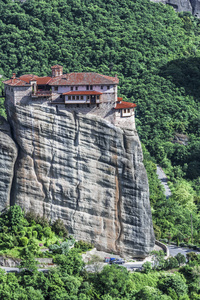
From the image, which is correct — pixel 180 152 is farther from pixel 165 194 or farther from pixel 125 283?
pixel 125 283

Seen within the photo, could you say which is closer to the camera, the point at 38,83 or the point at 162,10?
the point at 38,83

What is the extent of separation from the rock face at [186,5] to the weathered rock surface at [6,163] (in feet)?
290

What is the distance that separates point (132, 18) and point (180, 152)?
35.0 metres

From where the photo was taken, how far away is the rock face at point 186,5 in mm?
169375

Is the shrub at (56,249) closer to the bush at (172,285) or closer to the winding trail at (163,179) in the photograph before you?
the bush at (172,285)

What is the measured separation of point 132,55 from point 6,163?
204ft

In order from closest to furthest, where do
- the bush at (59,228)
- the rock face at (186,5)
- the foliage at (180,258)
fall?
the bush at (59,228) < the foliage at (180,258) < the rock face at (186,5)

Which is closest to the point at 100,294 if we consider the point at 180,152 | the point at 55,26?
the point at 180,152

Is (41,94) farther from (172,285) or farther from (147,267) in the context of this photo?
(172,285)

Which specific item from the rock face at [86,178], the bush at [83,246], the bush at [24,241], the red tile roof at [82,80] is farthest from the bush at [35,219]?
the red tile roof at [82,80]

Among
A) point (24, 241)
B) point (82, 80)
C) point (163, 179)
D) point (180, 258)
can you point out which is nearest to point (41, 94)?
point (82, 80)

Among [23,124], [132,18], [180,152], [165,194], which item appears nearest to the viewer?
[23,124]

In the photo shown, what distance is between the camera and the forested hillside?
13319 centimetres

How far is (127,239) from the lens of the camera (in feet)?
285
